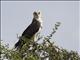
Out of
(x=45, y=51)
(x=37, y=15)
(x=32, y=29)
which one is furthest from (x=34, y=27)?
(x=45, y=51)

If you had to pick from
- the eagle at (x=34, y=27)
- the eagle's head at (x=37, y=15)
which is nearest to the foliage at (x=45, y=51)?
the eagle at (x=34, y=27)

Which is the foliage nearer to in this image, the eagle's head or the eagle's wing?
the eagle's wing

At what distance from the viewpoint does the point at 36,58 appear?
772 centimetres

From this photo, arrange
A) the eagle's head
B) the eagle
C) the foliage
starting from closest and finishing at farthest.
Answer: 1. the foliage
2. the eagle
3. the eagle's head

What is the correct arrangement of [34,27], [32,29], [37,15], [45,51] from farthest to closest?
[37,15]
[34,27]
[32,29]
[45,51]

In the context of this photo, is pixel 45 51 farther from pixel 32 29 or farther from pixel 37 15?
pixel 37 15

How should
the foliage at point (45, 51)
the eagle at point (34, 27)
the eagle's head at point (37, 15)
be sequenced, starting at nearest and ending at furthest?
the foliage at point (45, 51)
the eagle at point (34, 27)
the eagle's head at point (37, 15)

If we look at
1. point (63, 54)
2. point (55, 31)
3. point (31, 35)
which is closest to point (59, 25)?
point (55, 31)

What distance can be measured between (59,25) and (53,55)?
0.77 m

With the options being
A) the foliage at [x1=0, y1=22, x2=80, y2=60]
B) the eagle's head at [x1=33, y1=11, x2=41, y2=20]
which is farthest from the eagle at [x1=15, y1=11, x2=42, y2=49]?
the foliage at [x1=0, y1=22, x2=80, y2=60]

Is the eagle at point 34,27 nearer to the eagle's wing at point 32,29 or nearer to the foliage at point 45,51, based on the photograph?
the eagle's wing at point 32,29

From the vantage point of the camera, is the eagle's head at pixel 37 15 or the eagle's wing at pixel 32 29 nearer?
the eagle's wing at pixel 32 29

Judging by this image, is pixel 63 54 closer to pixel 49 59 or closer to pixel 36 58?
pixel 49 59

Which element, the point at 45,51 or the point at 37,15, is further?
the point at 37,15
